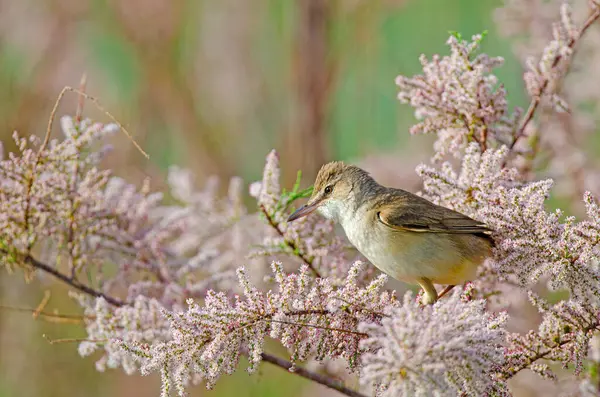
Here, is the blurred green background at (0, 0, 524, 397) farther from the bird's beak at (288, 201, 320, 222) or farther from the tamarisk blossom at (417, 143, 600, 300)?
the tamarisk blossom at (417, 143, 600, 300)

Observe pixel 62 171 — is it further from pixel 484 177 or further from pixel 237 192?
pixel 484 177

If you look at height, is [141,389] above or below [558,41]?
below

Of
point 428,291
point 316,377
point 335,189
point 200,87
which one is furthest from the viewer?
point 200,87

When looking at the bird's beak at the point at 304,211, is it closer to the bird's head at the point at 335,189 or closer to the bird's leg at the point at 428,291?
the bird's head at the point at 335,189

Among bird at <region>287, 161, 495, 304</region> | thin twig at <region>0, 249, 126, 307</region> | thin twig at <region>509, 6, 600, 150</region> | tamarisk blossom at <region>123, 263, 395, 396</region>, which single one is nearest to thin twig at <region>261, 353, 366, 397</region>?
tamarisk blossom at <region>123, 263, 395, 396</region>

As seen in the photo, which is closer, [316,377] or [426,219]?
[316,377]

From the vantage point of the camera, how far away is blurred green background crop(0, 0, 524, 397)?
6.74 ft

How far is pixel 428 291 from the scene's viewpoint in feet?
3.94

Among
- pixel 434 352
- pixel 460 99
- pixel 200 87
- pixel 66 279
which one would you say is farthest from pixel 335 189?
pixel 200 87

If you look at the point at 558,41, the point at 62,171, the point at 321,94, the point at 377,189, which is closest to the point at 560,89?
the point at 558,41

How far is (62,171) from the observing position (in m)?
1.25

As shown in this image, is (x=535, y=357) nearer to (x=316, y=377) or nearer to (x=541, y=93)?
(x=316, y=377)

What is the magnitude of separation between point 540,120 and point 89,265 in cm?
96

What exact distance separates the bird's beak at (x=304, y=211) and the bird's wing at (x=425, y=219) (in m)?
0.12
